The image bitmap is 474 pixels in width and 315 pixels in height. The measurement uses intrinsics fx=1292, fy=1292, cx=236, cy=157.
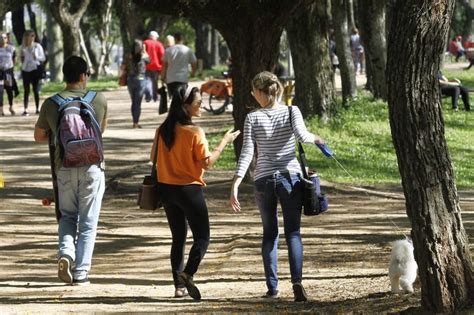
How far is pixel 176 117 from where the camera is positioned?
927cm

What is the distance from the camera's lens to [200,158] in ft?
30.2

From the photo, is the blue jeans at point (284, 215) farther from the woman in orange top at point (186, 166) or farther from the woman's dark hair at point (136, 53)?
the woman's dark hair at point (136, 53)

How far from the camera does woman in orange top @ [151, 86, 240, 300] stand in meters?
9.20

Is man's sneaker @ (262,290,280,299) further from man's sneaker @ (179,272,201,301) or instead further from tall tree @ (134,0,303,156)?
tall tree @ (134,0,303,156)

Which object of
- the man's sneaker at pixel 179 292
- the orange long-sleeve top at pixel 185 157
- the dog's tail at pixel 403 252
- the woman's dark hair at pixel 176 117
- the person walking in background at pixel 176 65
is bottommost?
the man's sneaker at pixel 179 292

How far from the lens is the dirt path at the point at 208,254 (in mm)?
9062

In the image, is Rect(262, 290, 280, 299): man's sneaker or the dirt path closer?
the dirt path

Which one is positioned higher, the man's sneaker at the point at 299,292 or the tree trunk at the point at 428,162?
the tree trunk at the point at 428,162

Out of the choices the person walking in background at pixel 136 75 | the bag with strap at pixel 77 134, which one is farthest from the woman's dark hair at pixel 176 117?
the person walking in background at pixel 136 75

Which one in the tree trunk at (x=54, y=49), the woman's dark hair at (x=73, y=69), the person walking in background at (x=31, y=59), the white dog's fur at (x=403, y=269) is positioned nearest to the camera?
the white dog's fur at (x=403, y=269)

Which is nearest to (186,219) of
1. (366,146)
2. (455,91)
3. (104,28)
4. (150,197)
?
(150,197)

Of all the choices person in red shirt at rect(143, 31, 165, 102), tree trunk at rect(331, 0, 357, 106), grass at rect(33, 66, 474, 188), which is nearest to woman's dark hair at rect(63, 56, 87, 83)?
grass at rect(33, 66, 474, 188)

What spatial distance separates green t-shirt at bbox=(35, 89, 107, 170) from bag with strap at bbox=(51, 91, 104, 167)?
0.20 ft

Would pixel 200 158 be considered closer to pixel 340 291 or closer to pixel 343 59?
pixel 340 291
